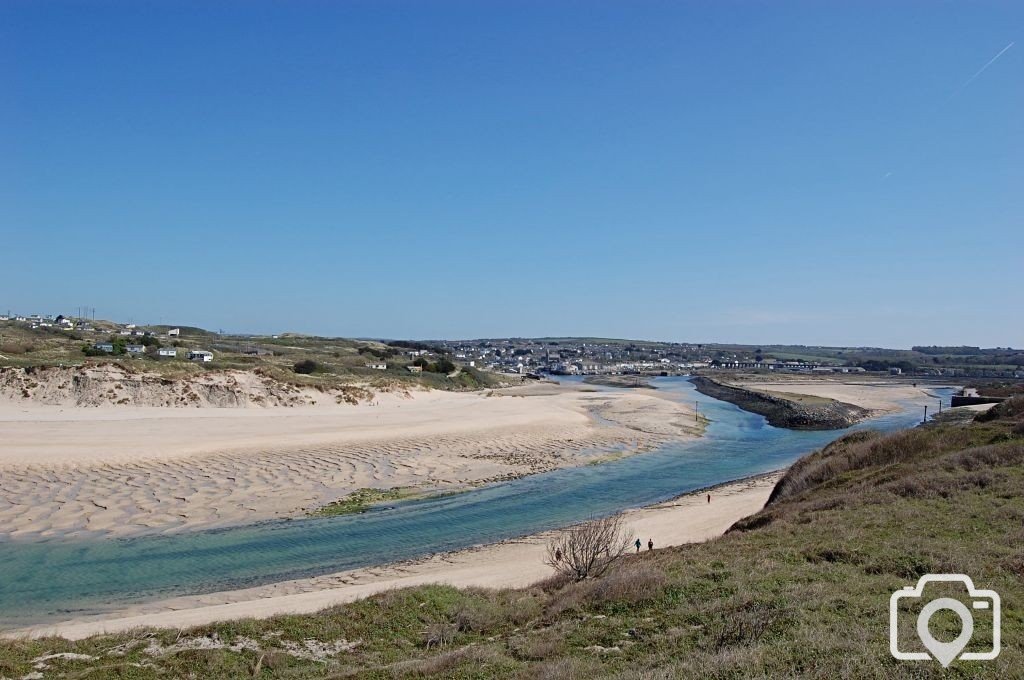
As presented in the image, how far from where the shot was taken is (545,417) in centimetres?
5294

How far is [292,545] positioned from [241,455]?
1308 cm

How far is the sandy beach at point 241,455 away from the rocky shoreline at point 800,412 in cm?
1495

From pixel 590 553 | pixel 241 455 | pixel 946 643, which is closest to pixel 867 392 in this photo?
pixel 241 455

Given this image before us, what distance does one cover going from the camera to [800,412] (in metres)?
64.2

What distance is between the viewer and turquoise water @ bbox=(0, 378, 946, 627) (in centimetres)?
1623

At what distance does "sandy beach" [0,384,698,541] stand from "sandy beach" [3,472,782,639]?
6.88m

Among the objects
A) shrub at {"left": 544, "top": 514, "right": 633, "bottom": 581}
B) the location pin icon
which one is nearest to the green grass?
shrub at {"left": 544, "top": 514, "right": 633, "bottom": 581}

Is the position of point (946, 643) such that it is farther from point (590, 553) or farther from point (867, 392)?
point (867, 392)

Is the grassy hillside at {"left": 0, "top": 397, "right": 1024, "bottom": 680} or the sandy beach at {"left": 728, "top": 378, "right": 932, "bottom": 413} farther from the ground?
the grassy hillside at {"left": 0, "top": 397, "right": 1024, "bottom": 680}

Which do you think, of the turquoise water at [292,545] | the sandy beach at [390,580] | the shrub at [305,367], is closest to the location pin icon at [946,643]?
the sandy beach at [390,580]

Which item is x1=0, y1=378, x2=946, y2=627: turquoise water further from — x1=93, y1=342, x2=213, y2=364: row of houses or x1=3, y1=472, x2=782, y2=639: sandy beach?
x1=93, y1=342, x2=213, y2=364: row of houses

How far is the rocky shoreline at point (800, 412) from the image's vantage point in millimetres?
59469

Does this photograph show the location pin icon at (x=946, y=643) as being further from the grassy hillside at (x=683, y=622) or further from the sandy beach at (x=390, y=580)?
the sandy beach at (x=390, y=580)

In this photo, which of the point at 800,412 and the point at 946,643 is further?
the point at 800,412
